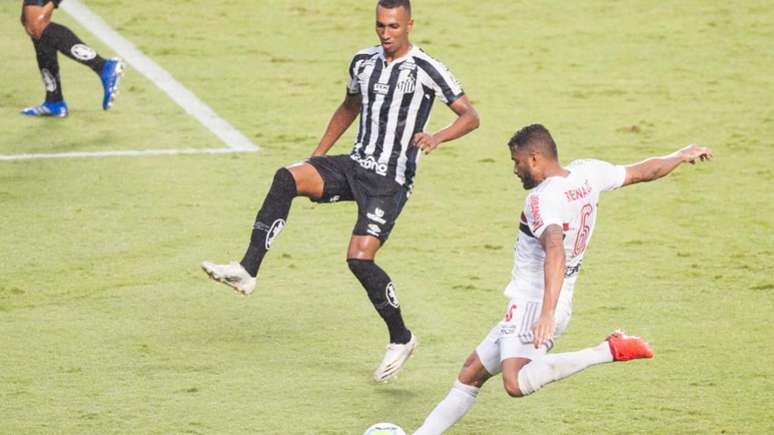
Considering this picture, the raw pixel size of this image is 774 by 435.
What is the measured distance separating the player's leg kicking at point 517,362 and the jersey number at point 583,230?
36cm

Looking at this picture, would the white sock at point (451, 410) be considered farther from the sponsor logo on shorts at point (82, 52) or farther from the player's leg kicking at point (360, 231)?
the sponsor logo on shorts at point (82, 52)

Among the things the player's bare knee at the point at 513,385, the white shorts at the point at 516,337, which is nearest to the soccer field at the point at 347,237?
the white shorts at the point at 516,337

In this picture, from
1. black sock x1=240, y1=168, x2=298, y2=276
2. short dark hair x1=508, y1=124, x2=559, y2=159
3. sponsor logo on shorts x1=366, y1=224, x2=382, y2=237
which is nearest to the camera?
short dark hair x1=508, y1=124, x2=559, y2=159

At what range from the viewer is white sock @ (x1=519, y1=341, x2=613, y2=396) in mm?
7223

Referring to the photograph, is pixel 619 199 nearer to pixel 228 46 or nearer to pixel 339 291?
pixel 339 291

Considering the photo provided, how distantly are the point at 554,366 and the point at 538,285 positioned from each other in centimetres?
42

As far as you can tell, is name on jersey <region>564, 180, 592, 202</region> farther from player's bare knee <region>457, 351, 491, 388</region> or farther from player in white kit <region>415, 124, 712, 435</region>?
player's bare knee <region>457, 351, 491, 388</region>

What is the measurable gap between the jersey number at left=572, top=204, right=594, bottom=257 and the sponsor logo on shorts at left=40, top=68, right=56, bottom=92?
7.94 meters

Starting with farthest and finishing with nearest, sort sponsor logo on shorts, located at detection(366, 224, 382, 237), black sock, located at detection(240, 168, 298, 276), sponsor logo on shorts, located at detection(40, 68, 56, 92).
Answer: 1. sponsor logo on shorts, located at detection(40, 68, 56, 92)
2. sponsor logo on shorts, located at detection(366, 224, 382, 237)
3. black sock, located at detection(240, 168, 298, 276)

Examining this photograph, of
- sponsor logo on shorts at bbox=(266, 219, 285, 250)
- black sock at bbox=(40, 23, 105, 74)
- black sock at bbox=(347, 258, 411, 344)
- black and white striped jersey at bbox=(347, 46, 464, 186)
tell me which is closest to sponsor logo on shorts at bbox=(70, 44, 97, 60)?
black sock at bbox=(40, 23, 105, 74)

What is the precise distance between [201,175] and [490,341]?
5.97 m

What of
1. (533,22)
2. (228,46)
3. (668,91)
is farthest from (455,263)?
(533,22)

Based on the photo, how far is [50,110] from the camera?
14445mm

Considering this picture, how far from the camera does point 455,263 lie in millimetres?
10906
